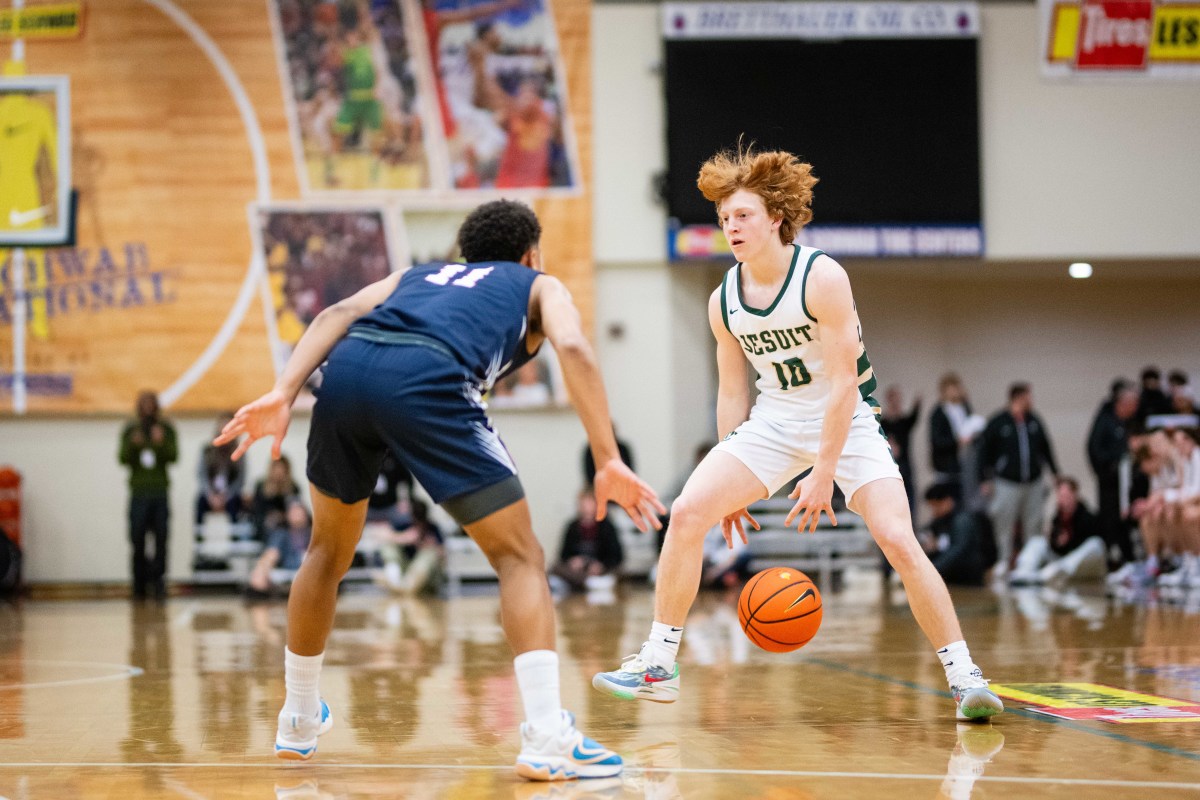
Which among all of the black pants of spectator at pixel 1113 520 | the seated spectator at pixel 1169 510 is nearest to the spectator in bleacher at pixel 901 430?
the black pants of spectator at pixel 1113 520

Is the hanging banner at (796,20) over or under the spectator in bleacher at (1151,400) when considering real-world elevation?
over

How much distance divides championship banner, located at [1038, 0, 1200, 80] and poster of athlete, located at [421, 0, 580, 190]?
18.1ft

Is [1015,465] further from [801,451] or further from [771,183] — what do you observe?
[771,183]

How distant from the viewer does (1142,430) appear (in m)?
14.6

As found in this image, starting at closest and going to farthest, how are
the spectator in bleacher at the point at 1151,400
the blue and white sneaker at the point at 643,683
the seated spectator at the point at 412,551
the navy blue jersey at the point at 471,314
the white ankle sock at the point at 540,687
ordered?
1. the white ankle sock at the point at 540,687
2. the navy blue jersey at the point at 471,314
3. the blue and white sneaker at the point at 643,683
4. the seated spectator at the point at 412,551
5. the spectator in bleacher at the point at 1151,400

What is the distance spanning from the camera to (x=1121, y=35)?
41.4 feet

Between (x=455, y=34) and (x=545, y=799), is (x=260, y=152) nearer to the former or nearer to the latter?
(x=455, y=34)

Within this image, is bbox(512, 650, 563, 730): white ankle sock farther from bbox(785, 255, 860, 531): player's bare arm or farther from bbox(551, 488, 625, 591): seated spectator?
bbox(551, 488, 625, 591): seated spectator

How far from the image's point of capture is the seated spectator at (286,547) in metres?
13.8

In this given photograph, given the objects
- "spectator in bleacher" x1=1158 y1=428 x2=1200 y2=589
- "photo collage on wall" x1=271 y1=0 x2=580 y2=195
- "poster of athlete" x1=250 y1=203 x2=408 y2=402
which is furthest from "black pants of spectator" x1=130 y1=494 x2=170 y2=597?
"spectator in bleacher" x1=1158 y1=428 x2=1200 y2=589

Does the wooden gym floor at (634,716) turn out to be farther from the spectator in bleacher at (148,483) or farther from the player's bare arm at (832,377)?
the spectator in bleacher at (148,483)

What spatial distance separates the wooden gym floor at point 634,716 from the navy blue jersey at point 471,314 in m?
1.20

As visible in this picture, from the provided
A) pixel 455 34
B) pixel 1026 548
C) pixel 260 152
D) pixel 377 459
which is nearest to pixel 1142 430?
pixel 1026 548

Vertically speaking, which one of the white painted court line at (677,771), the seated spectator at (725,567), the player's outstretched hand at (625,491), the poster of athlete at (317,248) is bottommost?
the seated spectator at (725,567)
